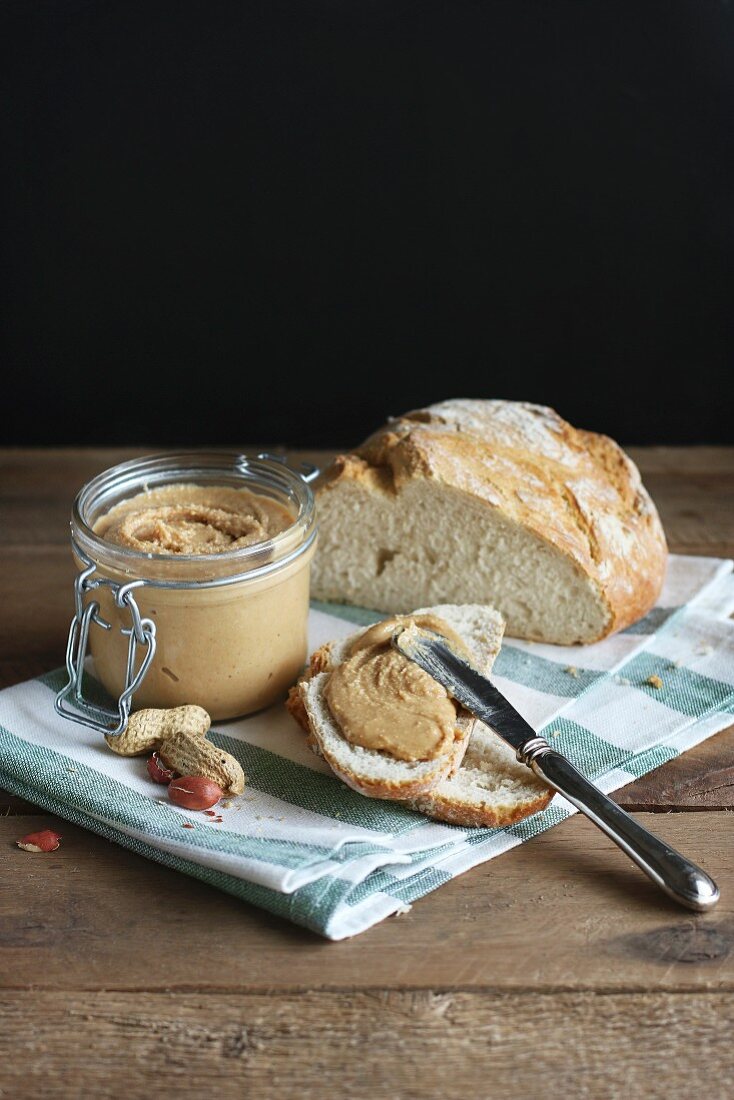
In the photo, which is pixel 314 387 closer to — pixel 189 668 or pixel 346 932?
pixel 189 668

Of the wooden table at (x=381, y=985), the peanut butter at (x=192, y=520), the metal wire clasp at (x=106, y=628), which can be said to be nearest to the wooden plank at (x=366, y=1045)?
the wooden table at (x=381, y=985)

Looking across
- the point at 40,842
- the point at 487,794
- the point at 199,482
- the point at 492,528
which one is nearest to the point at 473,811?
the point at 487,794

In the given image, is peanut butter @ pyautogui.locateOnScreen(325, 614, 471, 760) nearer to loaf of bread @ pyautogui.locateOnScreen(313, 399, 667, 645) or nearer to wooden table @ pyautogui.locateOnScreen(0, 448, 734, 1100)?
wooden table @ pyautogui.locateOnScreen(0, 448, 734, 1100)

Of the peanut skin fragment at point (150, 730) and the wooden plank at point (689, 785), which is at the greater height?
the peanut skin fragment at point (150, 730)

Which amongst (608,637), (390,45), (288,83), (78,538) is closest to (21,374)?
(288,83)

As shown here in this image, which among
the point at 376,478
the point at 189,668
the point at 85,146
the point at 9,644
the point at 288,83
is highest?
the point at 288,83

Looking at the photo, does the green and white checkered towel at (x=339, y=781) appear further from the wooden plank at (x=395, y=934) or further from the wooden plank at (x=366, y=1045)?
the wooden plank at (x=366, y=1045)
